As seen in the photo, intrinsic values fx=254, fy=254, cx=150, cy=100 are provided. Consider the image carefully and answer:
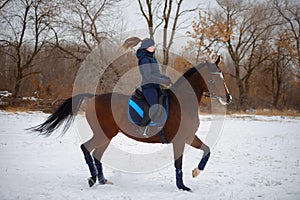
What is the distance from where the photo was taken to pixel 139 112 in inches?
185

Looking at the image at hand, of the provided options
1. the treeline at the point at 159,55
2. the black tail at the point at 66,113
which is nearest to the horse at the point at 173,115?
the black tail at the point at 66,113

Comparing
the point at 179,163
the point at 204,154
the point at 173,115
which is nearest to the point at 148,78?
the point at 173,115

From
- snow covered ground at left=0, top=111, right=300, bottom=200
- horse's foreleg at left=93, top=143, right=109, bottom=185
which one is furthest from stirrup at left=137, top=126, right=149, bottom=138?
snow covered ground at left=0, top=111, right=300, bottom=200

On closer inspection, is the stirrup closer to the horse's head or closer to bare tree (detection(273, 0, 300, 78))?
the horse's head

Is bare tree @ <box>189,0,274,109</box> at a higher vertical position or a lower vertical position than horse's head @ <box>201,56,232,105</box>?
higher

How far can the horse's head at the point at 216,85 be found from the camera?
15.4 ft

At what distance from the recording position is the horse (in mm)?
4668

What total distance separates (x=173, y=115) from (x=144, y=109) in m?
0.56

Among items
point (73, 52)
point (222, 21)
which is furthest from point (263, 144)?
point (222, 21)

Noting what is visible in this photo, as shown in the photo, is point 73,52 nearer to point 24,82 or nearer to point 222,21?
point 24,82

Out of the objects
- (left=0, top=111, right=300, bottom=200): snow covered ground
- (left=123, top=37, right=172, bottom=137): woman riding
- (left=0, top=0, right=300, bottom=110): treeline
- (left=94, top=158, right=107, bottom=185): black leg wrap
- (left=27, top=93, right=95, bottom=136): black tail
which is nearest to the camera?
(left=0, top=111, right=300, bottom=200): snow covered ground

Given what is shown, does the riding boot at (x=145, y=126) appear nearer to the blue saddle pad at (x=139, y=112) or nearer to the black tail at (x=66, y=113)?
the blue saddle pad at (x=139, y=112)

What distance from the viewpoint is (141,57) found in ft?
15.3

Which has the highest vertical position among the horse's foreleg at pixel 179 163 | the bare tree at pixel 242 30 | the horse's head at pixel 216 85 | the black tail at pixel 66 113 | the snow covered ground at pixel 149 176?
the bare tree at pixel 242 30
